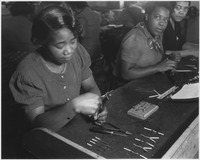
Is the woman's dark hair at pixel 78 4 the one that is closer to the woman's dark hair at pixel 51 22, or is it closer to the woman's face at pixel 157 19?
the woman's face at pixel 157 19

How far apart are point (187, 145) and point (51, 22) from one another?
1.00 m

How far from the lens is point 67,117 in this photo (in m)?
1.38

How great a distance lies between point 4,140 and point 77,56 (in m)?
1.63

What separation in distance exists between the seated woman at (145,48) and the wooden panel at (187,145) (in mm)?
845

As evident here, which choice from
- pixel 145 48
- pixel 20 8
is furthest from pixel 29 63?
pixel 20 8

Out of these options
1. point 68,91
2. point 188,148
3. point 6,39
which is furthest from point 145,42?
point 6,39

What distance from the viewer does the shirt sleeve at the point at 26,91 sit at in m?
1.44

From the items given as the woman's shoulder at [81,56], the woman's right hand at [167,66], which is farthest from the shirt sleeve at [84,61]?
the woman's right hand at [167,66]

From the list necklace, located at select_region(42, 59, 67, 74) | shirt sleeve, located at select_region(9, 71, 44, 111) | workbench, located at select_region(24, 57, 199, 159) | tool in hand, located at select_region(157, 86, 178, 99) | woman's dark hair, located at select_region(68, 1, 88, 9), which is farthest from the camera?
woman's dark hair, located at select_region(68, 1, 88, 9)

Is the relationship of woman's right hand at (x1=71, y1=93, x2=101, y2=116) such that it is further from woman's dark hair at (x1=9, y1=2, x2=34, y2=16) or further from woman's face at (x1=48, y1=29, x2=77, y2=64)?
woman's dark hair at (x1=9, y1=2, x2=34, y2=16)

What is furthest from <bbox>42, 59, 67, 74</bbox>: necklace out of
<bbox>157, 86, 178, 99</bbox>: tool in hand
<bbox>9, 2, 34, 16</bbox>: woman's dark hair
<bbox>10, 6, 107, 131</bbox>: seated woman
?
<bbox>9, 2, 34, 16</bbox>: woman's dark hair

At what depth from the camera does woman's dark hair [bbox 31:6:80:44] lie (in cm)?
140

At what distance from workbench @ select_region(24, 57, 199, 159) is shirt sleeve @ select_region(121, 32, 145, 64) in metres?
0.59

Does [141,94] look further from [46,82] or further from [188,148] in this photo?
[46,82]
